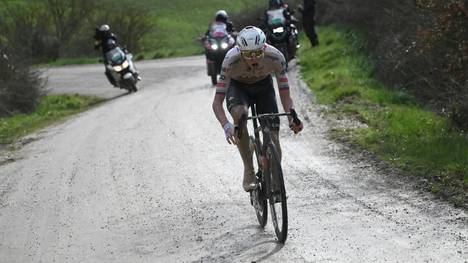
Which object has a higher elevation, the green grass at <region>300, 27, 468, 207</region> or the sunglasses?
the sunglasses

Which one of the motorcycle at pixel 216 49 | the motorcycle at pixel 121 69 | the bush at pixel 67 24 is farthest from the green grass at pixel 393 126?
the bush at pixel 67 24

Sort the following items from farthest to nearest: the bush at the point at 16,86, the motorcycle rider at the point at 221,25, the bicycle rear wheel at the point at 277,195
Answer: the motorcycle rider at the point at 221,25 < the bush at the point at 16,86 < the bicycle rear wheel at the point at 277,195

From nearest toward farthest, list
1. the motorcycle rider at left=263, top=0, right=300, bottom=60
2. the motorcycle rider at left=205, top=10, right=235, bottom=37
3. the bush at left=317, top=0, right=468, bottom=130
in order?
the bush at left=317, top=0, right=468, bottom=130 < the motorcycle rider at left=205, top=10, right=235, bottom=37 < the motorcycle rider at left=263, top=0, right=300, bottom=60

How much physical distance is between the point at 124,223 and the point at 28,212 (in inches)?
61.0

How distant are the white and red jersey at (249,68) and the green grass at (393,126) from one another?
7.24 feet

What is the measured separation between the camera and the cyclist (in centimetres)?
788

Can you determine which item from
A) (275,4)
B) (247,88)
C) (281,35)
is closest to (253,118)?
(247,88)

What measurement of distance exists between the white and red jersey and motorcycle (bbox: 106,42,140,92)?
50.2 feet

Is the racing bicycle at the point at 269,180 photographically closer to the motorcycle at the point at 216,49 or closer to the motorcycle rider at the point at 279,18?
the motorcycle at the point at 216,49

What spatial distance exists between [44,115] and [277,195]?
13984 millimetres

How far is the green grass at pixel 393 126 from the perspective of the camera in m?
9.48

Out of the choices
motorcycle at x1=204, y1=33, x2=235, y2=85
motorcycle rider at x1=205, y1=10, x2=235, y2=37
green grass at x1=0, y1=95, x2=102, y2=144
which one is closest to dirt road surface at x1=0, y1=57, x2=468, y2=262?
green grass at x1=0, y1=95, x2=102, y2=144

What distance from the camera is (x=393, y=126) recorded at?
12.7 meters

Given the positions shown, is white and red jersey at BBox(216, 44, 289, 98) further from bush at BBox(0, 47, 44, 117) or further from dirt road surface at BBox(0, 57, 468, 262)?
bush at BBox(0, 47, 44, 117)
